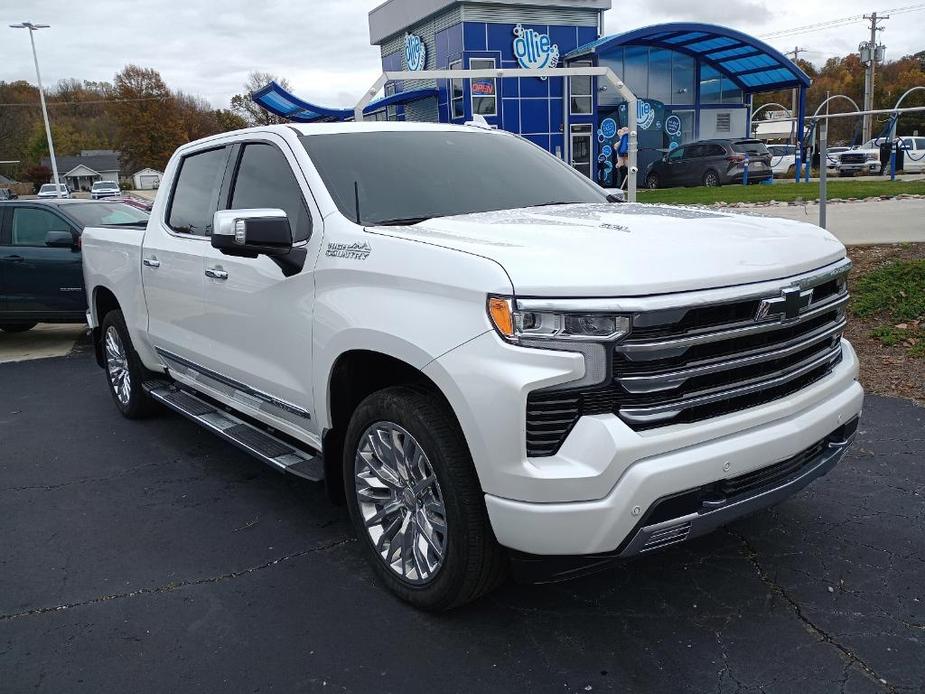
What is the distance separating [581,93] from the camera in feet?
110

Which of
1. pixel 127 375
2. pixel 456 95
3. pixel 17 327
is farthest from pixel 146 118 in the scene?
pixel 127 375

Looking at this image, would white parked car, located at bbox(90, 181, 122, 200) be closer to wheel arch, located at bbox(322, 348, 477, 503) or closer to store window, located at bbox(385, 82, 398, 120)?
store window, located at bbox(385, 82, 398, 120)

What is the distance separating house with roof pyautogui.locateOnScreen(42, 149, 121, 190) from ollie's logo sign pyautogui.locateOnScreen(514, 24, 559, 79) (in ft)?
299

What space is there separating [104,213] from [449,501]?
8.76 metres

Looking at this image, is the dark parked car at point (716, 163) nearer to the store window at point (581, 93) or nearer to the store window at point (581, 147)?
the store window at point (581, 147)

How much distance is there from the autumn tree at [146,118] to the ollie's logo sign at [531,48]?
58.9 metres

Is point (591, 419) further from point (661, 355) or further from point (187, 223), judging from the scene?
point (187, 223)

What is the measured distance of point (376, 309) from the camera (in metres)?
3.11

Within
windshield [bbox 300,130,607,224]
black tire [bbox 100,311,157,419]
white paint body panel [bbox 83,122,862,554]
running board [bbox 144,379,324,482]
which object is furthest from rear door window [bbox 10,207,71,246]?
windshield [bbox 300,130,607,224]

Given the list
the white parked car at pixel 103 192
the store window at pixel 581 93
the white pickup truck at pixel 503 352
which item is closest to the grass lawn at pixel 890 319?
the white pickup truck at pixel 503 352

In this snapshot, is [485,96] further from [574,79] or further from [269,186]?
[269,186]

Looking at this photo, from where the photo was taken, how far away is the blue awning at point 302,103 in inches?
1271

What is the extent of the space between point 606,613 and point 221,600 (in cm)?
162

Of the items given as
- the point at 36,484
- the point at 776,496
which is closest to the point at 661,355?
the point at 776,496
